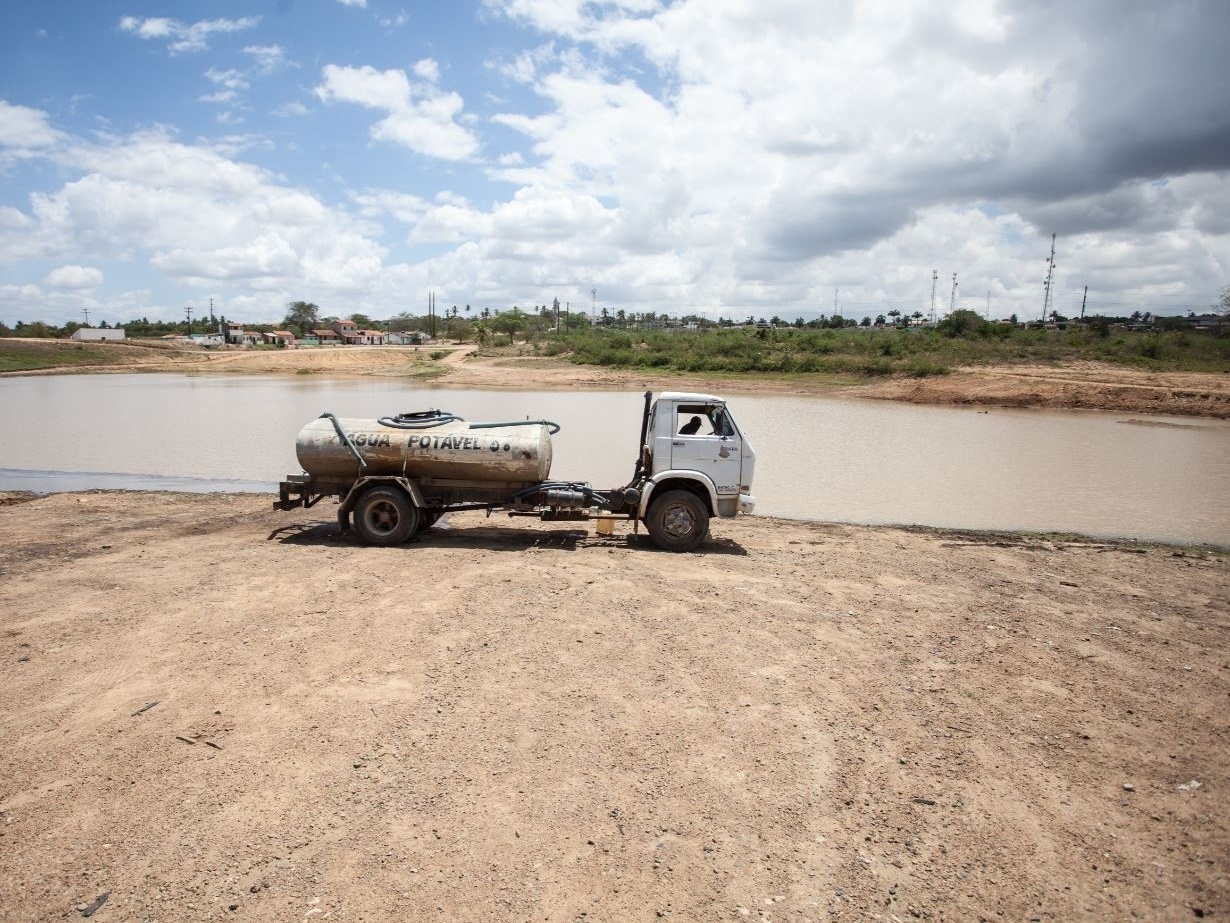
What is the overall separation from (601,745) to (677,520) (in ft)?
18.0

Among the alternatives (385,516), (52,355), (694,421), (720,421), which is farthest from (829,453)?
(52,355)

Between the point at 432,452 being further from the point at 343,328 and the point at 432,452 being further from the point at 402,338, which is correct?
the point at 343,328

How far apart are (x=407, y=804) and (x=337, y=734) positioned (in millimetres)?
999

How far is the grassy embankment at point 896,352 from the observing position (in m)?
44.9

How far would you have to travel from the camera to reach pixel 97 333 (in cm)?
10606

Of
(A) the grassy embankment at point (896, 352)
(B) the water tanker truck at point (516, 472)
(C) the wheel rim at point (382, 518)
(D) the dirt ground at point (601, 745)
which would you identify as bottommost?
(D) the dirt ground at point (601, 745)

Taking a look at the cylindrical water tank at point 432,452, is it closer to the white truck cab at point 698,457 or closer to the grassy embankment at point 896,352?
the white truck cab at point 698,457

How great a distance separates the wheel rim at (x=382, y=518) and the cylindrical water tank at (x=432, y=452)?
475 millimetres

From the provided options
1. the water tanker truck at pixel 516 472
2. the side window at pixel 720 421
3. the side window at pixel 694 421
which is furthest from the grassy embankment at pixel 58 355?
the side window at pixel 720 421

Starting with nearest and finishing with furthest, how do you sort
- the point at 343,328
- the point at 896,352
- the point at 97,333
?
the point at 896,352 < the point at 97,333 < the point at 343,328

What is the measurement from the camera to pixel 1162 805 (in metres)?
4.66

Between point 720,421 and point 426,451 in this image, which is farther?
point 720,421

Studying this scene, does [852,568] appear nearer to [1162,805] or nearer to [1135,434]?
[1162,805]

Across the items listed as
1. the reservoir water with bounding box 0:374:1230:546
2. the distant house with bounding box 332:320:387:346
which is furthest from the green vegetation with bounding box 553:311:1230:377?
the distant house with bounding box 332:320:387:346
